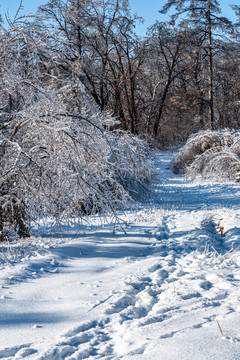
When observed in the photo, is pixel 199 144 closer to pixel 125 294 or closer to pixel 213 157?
pixel 213 157

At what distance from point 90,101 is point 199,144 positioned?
6.67m

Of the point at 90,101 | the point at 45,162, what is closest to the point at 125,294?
the point at 45,162

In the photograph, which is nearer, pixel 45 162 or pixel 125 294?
pixel 125 294

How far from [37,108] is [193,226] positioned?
10.4 ft

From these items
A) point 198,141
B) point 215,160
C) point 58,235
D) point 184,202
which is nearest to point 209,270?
point 58,235

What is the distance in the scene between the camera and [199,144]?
43.8ft

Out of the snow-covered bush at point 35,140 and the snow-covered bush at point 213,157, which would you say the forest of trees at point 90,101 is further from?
the snow-covered bush at point 213,157

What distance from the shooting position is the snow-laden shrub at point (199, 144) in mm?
12484

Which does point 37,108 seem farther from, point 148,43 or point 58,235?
point 148,43

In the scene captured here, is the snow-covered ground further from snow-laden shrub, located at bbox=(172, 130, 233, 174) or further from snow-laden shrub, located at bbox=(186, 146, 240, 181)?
snow-laden shrub, located at bbox=(172, 130, 233, 174)

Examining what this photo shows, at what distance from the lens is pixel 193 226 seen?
5.50 meters

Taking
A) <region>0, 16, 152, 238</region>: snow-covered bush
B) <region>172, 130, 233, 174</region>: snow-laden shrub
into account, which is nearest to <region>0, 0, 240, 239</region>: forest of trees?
<region>0, 16, 152, 238</region>: snow-covered bush

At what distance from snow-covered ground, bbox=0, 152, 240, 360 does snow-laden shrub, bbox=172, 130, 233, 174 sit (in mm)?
7402

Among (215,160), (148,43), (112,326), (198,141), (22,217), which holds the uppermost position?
(148,43)
